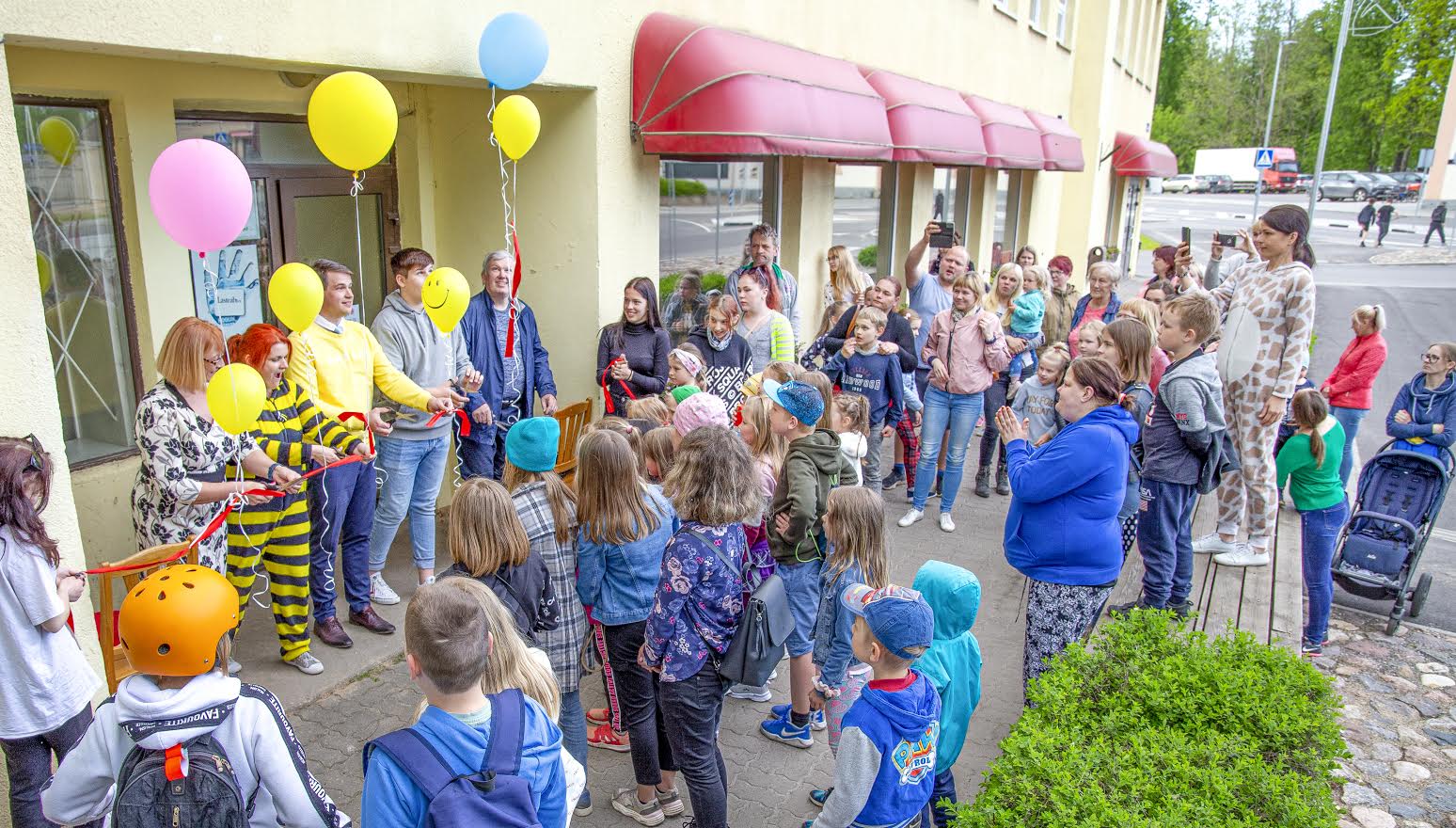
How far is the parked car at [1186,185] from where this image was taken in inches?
2234

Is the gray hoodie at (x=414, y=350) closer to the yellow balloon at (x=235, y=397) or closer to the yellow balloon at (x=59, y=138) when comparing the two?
the yellow balloon at (x=235, y=397)

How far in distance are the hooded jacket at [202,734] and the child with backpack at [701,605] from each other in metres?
1.26

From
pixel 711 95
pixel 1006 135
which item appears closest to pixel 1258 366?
pixel 711 95

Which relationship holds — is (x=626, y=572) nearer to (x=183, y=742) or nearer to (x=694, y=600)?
(x=694, y=600)

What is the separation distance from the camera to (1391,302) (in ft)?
70.2

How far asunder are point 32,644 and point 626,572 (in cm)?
194

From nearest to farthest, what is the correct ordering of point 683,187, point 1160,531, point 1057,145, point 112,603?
point 112,603 → point 1160,531 → point 683,187 → point 1057,145

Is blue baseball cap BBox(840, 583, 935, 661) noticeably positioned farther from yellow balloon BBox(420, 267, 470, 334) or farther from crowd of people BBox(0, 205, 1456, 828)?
yellow balloon BBox(420, 267, 470, 334)

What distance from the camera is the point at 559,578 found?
3537 mm

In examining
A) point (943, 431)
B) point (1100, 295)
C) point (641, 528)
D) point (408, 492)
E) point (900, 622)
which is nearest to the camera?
point (900, 622)

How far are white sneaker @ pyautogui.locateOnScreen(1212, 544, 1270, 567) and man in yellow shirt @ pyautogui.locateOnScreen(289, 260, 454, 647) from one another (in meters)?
4.73

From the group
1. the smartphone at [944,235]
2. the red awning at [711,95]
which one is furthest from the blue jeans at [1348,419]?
the red awning at [711,95]

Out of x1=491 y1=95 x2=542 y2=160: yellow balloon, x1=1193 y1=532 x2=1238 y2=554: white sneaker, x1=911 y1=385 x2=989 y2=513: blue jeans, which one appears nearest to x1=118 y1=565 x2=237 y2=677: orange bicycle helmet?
x1=491 y1=95 x2=542 y2=160: yellow balloon

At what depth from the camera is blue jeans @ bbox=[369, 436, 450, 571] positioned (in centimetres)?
530
